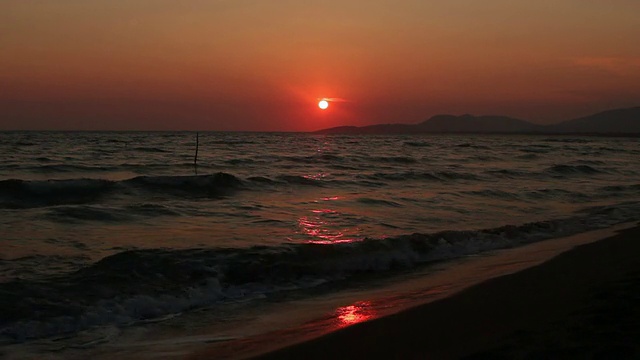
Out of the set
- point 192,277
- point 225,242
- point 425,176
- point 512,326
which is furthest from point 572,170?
point 512,326

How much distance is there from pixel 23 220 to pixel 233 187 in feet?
30.7

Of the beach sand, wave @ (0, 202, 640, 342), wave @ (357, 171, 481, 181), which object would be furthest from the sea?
wave @ (357, 171, 481, 181)

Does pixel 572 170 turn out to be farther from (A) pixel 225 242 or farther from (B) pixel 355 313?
(B) pixel 355 313

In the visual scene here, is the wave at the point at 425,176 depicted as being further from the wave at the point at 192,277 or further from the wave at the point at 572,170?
the wave at the point at 192,277

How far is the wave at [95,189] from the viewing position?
17781 millimetres

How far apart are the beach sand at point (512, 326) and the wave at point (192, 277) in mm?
2135

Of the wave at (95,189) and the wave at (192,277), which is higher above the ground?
the wave at (192,277)

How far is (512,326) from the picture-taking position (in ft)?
17.9

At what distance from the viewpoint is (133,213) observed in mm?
13891

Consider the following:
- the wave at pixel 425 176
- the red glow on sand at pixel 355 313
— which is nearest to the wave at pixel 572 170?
the wave at pixel 425 176

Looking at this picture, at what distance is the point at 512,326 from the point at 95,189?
17.0m

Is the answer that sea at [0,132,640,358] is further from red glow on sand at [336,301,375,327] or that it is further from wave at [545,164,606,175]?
wave at [545,164,606,175]

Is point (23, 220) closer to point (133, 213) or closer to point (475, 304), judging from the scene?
point (133, 213)

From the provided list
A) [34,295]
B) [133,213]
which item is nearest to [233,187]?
[133,213]
